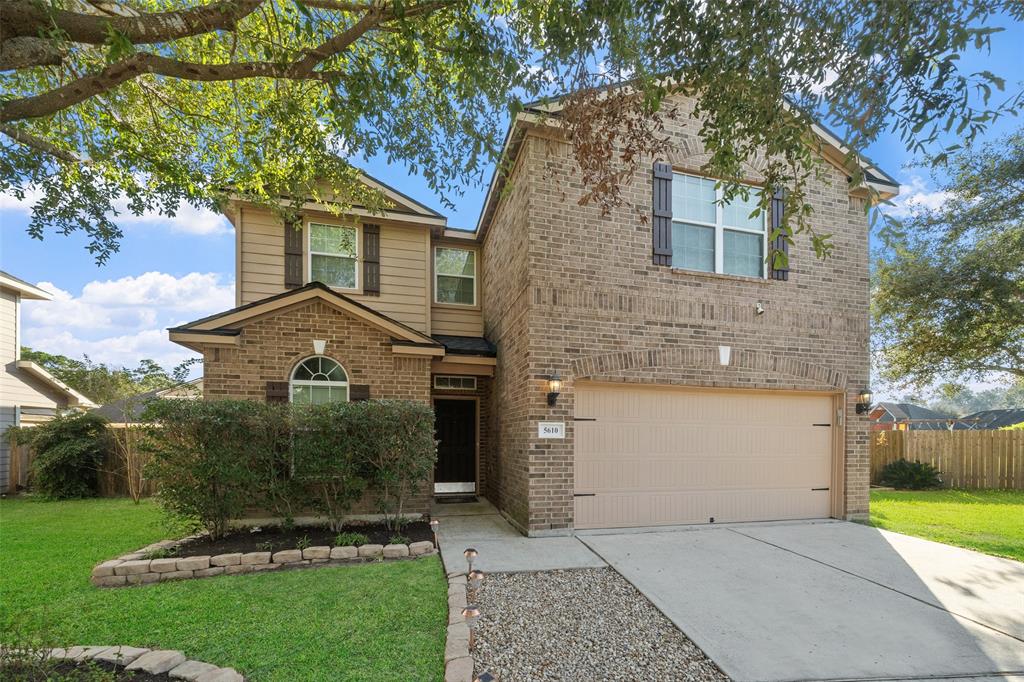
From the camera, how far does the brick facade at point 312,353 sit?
25.5ft

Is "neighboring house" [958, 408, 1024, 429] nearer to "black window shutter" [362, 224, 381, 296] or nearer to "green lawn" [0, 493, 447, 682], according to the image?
"black window shutter" [362, 224, 381, 296]

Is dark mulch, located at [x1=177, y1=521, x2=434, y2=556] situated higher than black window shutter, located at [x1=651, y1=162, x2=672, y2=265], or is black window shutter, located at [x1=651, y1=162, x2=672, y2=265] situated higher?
black window shutter, located at [x1=651, y1=162, x2=672, y2=265]

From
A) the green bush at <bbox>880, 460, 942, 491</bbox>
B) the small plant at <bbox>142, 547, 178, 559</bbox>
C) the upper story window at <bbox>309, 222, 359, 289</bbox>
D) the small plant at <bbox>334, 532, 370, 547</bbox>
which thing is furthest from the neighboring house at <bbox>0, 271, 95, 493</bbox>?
the green bush at <bbox>880, 460, 942, 491</bbox>

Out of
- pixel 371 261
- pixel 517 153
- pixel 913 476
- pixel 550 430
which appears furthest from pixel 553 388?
pixel 913 476

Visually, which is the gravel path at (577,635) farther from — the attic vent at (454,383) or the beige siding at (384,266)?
the beige siding at (384,266)

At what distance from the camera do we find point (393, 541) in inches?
244

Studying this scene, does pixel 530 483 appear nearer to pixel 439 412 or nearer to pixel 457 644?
pixel 457 644

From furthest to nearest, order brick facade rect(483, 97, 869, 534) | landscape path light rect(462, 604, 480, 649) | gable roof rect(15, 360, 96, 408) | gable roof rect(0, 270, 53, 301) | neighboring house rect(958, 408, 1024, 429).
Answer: neighboring house rect(958, 408, 1024, 429), gable roof rect(15, 360, 96, 408), gable roof rect(0, 270, 53, 301), brick facade rect(483, 97, 869, 534), landscape path light rect(462, 604, 480, 649)

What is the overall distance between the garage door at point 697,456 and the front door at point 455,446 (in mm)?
3866

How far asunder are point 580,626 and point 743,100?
4.59 metres

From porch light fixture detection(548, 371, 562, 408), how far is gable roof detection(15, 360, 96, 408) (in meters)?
15.2

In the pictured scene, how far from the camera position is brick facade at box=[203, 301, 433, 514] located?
7.76m

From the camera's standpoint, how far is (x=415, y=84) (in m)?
5.05

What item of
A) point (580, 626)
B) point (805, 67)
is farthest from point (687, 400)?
point (805, 67)
